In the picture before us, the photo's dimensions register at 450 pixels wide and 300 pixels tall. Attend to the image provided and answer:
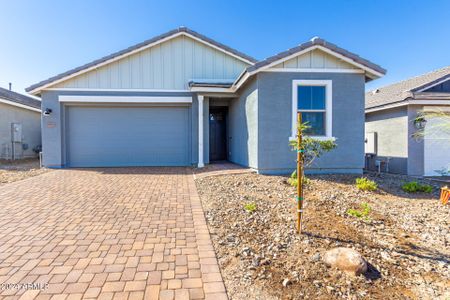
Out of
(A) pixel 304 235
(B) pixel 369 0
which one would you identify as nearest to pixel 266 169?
(A) pixel 304 235

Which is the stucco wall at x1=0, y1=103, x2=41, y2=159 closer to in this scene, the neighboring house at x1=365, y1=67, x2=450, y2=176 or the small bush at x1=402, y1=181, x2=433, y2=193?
the small bush at x1=402, y1=181, x2=433, y2=193

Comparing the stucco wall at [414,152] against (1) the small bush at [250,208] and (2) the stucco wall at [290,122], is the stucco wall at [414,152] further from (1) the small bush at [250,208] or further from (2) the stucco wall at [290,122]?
(1) the small bush at [250,208]

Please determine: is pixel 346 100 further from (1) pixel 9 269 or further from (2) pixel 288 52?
(1) pixel 9 269

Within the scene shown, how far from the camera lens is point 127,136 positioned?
10477 millimetres

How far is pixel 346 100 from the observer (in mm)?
7496

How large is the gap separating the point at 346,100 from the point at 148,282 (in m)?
7.52

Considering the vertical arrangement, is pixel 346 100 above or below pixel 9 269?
above

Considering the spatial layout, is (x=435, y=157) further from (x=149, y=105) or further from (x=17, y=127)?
(x=17, y=127)

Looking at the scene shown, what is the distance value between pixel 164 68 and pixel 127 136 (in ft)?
11.4

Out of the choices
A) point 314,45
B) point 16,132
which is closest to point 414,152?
point 314,45

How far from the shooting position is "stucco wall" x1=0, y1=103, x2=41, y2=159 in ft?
44.0

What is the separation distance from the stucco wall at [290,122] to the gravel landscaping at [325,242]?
1.68 meters

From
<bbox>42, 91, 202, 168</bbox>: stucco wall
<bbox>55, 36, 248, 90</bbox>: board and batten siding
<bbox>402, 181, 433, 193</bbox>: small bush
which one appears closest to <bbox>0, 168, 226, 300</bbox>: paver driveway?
<bbox>42, 91, 202, 168</bbox>: stucco wall

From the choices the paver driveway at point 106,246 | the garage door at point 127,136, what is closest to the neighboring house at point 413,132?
the paver driveway at point 106,246
